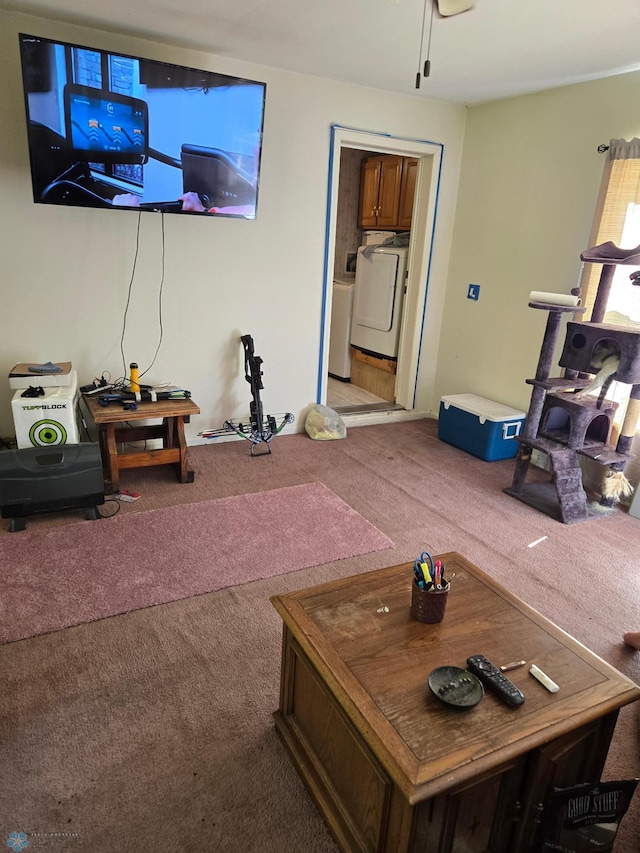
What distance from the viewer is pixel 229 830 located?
1.41 metres

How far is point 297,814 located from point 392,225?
4881 millimetres

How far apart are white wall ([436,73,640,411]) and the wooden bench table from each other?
227 cm

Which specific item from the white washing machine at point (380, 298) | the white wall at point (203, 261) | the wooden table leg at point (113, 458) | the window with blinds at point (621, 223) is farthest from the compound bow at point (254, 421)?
the window with blinds at point (621, 223)

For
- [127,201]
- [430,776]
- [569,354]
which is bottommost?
[430,776]

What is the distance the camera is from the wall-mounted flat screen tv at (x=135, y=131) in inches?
103

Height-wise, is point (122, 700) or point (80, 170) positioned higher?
point (80, 170)

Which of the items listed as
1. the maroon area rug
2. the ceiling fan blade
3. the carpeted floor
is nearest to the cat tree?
the carpeted floor

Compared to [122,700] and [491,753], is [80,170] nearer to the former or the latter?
[122,700]

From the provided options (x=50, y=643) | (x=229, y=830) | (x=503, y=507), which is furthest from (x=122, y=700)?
(x=503, y=507)

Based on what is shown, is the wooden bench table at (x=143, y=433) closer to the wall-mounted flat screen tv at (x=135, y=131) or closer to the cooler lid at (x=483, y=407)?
the wall-mounted flat screen tv at (x=135, y=131)

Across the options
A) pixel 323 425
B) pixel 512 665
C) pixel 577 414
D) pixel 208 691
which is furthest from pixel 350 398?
pixel 512 665

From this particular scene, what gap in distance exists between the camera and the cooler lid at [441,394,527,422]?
3822 mm

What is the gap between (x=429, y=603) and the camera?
145cm

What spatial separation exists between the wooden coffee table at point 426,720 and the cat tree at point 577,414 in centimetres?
174
